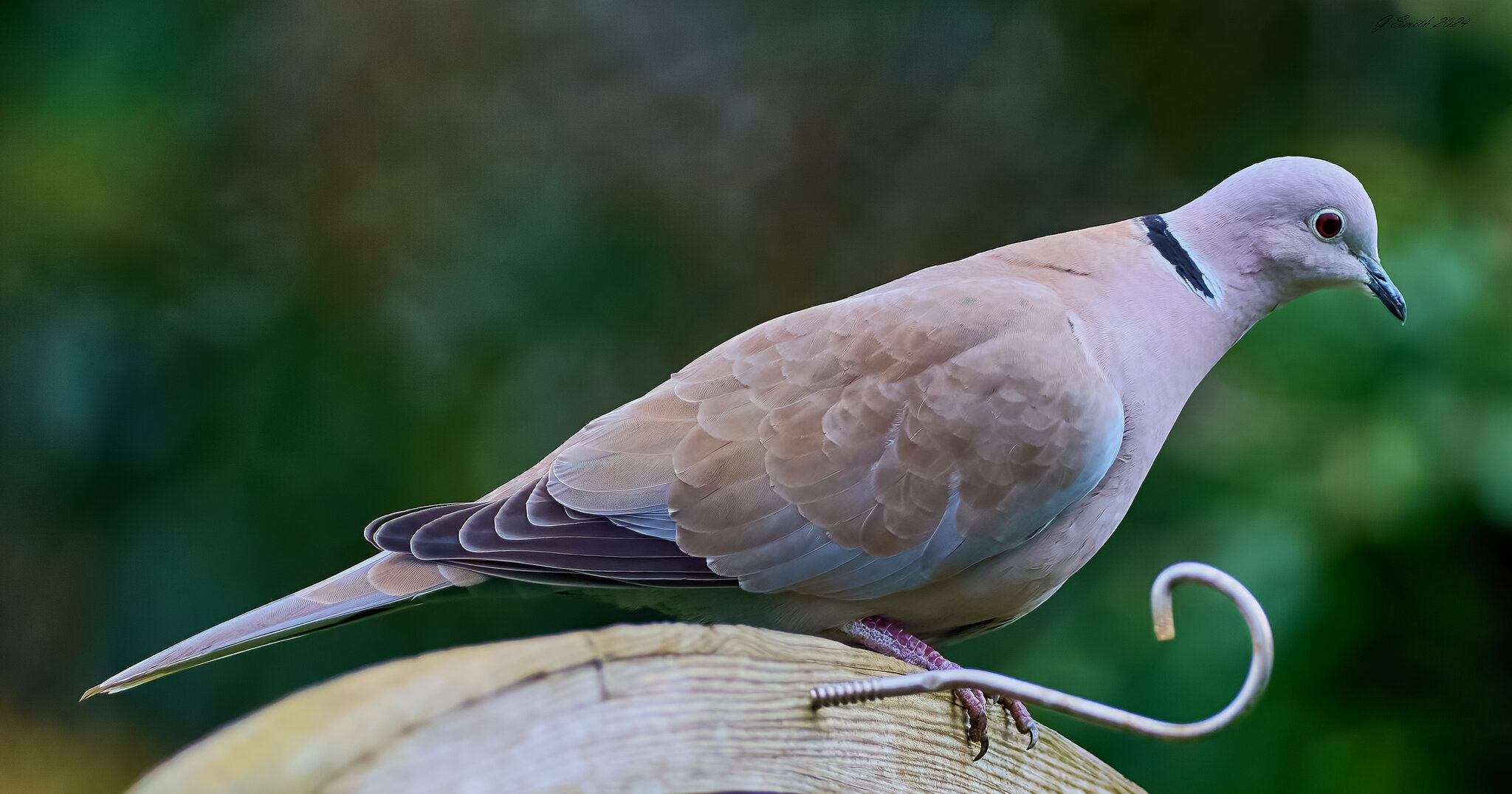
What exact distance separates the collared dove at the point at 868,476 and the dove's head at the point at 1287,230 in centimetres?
14

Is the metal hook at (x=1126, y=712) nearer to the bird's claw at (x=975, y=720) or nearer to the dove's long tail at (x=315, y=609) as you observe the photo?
the bird's claw at (x=975, y=720)

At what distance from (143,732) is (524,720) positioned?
3.29 meters

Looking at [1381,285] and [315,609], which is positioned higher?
[315,609]

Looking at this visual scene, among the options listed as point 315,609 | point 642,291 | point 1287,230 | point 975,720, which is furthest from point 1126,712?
point 642,291

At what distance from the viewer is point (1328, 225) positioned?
1721 mm

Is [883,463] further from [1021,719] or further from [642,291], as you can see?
[642,291]

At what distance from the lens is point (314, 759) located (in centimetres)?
69

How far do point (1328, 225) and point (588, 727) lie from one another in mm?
1413

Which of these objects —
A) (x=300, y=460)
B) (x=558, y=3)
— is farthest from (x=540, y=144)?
(x=300, y=460)

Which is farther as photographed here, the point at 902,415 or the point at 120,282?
the point at 120,282

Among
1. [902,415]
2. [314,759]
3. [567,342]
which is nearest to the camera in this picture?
[314,759]

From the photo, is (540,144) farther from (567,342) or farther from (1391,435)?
(1391,435)

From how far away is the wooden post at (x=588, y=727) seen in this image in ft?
2.29

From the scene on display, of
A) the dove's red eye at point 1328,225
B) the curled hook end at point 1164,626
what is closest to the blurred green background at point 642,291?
the dove's red eye at point 1328,225
